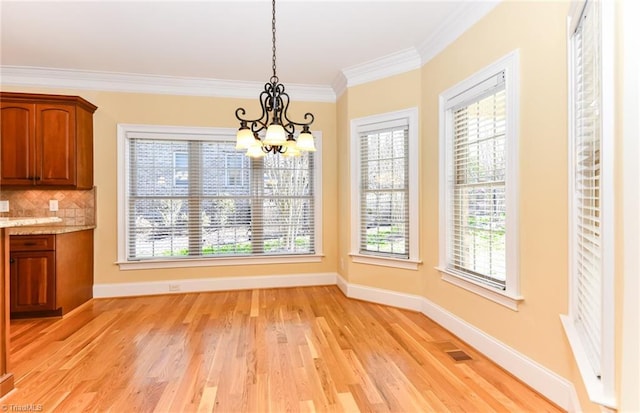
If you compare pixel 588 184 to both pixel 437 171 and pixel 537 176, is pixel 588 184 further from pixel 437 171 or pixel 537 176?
pixel 437 171

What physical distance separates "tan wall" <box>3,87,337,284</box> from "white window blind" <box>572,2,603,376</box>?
3.20 metres

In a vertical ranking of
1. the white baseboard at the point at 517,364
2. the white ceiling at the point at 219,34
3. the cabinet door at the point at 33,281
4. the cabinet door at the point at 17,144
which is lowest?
the white baseboard at the point at 517,364

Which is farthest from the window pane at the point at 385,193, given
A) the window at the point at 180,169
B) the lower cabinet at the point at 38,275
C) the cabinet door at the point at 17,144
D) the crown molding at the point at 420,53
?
the cabinet door at the point at 17,144

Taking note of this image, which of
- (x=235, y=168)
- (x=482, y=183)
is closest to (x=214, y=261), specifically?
(x=235, y=168)

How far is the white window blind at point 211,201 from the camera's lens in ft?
13.7

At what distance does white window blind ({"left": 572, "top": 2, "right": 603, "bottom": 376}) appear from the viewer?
137 centimetres

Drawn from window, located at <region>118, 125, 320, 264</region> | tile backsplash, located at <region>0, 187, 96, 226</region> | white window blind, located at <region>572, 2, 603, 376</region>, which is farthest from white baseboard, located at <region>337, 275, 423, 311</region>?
tile backsplash, located at <region>0, 187, 96, 226</region>

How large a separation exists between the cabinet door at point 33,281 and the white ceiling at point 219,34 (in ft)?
7.34

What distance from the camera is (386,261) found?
3.73m

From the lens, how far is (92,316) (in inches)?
134

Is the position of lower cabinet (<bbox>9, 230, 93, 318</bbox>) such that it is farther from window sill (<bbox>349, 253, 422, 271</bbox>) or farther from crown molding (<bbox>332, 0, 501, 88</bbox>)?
crown molding (<bbox>332, 0, 501, 88</bbox>)

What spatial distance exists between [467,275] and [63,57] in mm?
4864

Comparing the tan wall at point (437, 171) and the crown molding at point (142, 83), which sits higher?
the crown molding at point (142, 83)

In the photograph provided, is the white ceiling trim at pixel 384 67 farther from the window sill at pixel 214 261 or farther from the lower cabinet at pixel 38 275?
the lower cabinet at pixel 38 275
